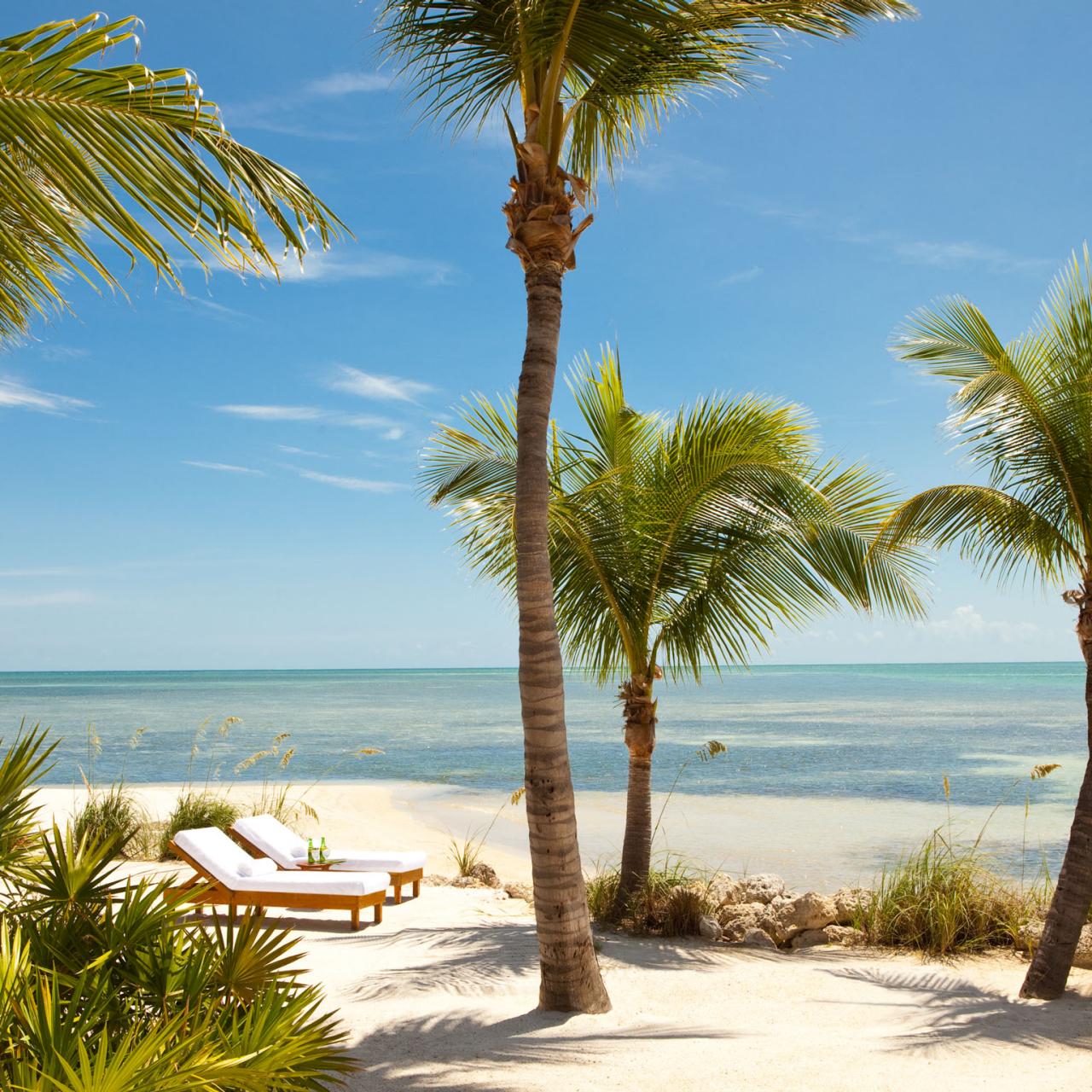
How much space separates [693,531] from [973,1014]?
406cm

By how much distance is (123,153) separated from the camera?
269 cm

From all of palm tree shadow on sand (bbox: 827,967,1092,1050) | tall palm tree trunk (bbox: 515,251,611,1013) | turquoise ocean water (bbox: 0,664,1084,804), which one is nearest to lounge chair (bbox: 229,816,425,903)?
turquoise ocean water (bbox: 0,664,1084,804)

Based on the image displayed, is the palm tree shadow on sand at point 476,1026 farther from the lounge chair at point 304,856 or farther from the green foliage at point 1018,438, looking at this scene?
the green foliage at point 1018,438

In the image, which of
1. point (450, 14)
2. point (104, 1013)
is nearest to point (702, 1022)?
point (104, 1013)

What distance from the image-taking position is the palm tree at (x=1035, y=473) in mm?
6219

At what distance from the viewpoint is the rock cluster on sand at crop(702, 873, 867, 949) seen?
25.7ft

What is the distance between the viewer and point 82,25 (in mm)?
2611

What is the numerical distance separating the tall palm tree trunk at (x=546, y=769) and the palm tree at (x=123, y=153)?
2.60m

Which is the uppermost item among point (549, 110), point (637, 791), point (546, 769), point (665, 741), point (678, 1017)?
point (549, 110)

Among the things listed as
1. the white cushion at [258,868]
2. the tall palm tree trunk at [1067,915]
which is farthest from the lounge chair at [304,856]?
the tall palm tree trunk at [1067,915]

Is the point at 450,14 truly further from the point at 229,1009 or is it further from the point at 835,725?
the point at 835,725

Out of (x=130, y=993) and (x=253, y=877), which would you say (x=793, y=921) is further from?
(x=130, y=993)

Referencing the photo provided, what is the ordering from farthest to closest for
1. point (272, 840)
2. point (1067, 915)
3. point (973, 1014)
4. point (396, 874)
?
point (272, 840) → point (396, 874) → point (1067, 915) → point (973, 1014)

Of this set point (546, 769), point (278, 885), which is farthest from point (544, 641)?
point (278, 885)
